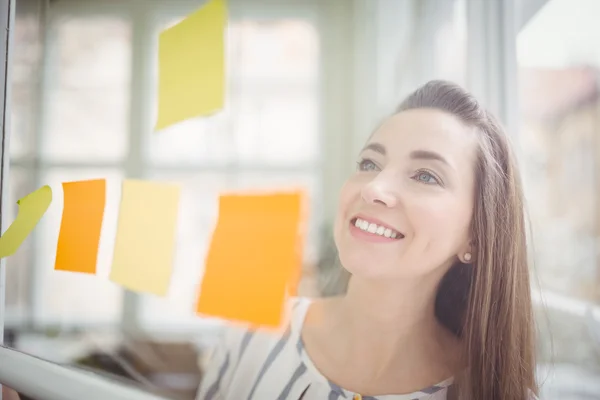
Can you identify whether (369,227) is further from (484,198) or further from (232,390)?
(232,390)

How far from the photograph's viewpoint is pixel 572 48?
0.37m

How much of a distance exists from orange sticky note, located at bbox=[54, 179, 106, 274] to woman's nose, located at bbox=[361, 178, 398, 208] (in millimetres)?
270

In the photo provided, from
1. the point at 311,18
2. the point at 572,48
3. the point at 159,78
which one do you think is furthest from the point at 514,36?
the point at 159,78

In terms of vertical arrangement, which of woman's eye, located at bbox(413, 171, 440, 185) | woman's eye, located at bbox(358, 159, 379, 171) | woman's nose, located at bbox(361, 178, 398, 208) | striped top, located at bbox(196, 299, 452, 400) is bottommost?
striped top, located at bbox(196, 299, 452, 400)

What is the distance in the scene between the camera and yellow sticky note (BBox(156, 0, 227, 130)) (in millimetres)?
387

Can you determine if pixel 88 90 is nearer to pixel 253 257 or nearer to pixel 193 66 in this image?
pixel 193 66

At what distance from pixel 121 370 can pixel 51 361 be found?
0.26ft

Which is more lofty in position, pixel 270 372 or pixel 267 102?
pixel 267 102

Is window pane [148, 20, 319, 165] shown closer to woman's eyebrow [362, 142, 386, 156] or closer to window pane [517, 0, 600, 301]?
woman's eyebrow [362, 142, 386, 156]

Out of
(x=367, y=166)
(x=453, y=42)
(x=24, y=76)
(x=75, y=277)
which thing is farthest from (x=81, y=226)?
(x=453, y=42)

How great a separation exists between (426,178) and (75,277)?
0.37 metres

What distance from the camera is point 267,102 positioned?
A: 0.38 meters

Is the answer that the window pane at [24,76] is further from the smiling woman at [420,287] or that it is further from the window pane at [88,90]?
the smiling woman at [420,287]

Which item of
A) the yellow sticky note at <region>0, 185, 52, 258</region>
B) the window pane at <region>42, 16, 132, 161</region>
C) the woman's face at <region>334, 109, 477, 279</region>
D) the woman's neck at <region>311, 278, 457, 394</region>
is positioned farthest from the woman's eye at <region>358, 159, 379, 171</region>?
the yellow sticky note at <region>0, 185, 52, 258</region>
